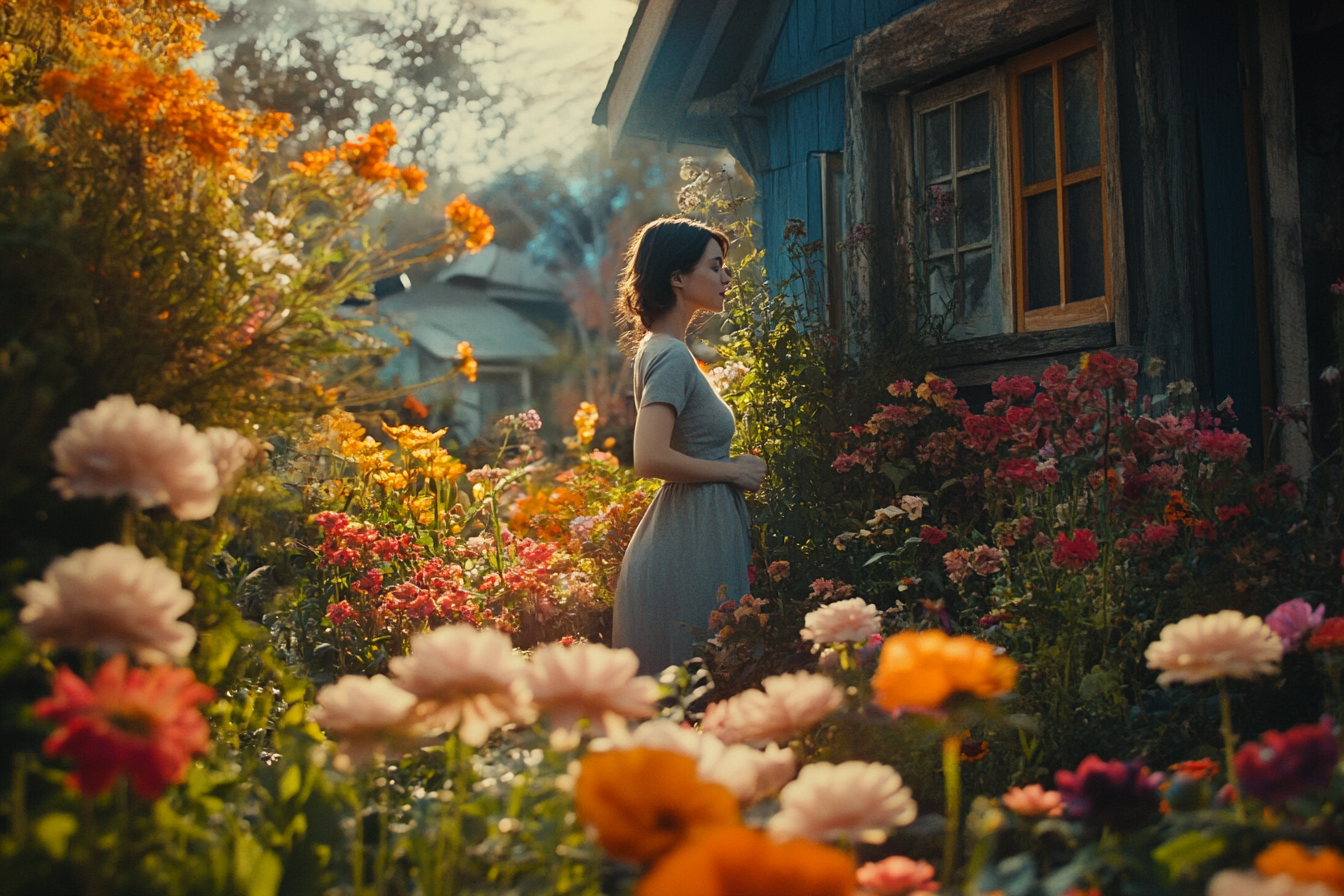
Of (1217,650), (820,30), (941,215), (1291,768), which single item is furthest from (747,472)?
(820,30)

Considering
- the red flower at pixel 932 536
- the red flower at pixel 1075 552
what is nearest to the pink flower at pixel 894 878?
the red flower at pixel 1075 552

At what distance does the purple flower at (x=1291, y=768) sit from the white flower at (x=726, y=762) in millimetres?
511

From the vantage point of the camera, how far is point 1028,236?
405 centimetres

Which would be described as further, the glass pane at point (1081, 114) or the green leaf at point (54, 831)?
the glass pane at point (1081, 114)

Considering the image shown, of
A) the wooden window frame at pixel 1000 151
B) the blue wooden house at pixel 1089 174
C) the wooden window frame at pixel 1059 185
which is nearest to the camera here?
the blue wooden house at pixel 1089 174

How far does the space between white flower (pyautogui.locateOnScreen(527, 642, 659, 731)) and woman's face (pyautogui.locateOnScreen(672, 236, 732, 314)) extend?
2.17 metres

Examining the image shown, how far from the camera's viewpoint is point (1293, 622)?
1404 mm

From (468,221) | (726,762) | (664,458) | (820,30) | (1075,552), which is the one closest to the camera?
(726,762)

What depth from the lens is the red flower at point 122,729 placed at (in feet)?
2.96

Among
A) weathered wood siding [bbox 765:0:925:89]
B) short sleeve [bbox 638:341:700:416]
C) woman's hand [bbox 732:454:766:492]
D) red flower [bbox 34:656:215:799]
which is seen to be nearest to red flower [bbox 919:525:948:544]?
woman's hand [bbox 732:454:766:492]

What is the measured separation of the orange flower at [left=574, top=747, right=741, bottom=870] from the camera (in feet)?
2.94

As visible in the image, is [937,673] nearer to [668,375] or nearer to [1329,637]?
[1329,637]

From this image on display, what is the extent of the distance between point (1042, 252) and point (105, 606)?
12.2 feet

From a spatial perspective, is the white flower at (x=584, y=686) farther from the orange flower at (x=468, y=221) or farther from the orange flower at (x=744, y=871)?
the orange flower at (x=468, y=221)
